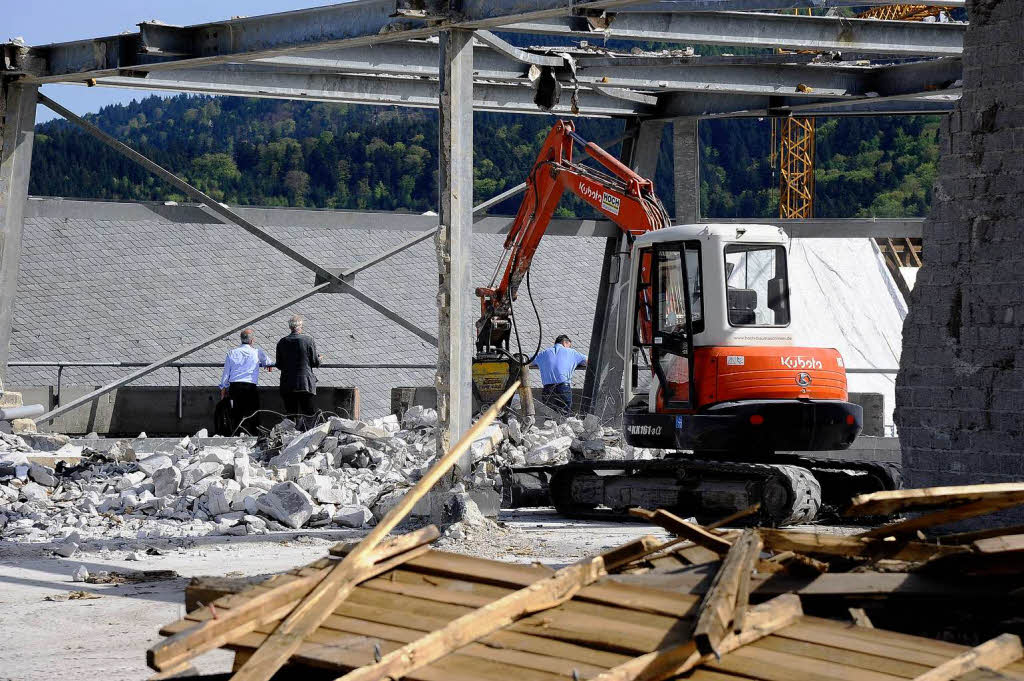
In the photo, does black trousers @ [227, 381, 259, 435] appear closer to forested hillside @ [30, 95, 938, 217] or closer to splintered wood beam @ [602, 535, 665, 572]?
splintered wood beam @ [602, 535, 665, 572]

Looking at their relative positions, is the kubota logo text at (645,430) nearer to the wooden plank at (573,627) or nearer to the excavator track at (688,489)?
the excavator track at (688,489)

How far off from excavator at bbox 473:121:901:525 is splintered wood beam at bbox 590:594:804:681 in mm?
6813

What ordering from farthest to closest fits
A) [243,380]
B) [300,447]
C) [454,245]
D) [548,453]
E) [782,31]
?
[243,380]
[782,31]
[548,453]
[300,447]
[454,245]

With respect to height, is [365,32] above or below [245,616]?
above

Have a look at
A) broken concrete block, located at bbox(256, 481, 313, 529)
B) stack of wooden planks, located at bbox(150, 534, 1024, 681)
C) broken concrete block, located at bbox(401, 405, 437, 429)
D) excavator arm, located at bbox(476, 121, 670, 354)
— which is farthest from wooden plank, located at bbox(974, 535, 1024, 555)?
broken concrete block, located at bbox(401, 405, 437, 429)

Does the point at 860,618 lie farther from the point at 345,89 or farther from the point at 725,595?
the point at 345,89

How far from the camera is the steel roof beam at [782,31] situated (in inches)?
554

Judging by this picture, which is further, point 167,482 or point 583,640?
point 167,482

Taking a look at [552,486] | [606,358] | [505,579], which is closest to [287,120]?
[606,358]

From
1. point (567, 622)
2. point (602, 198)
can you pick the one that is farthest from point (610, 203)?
point (567, 622)

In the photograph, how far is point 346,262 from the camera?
34094mm

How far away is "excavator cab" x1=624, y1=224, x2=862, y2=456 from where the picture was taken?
12125mm

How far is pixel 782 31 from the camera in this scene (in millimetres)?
14703

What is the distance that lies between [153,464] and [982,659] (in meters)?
10.9
